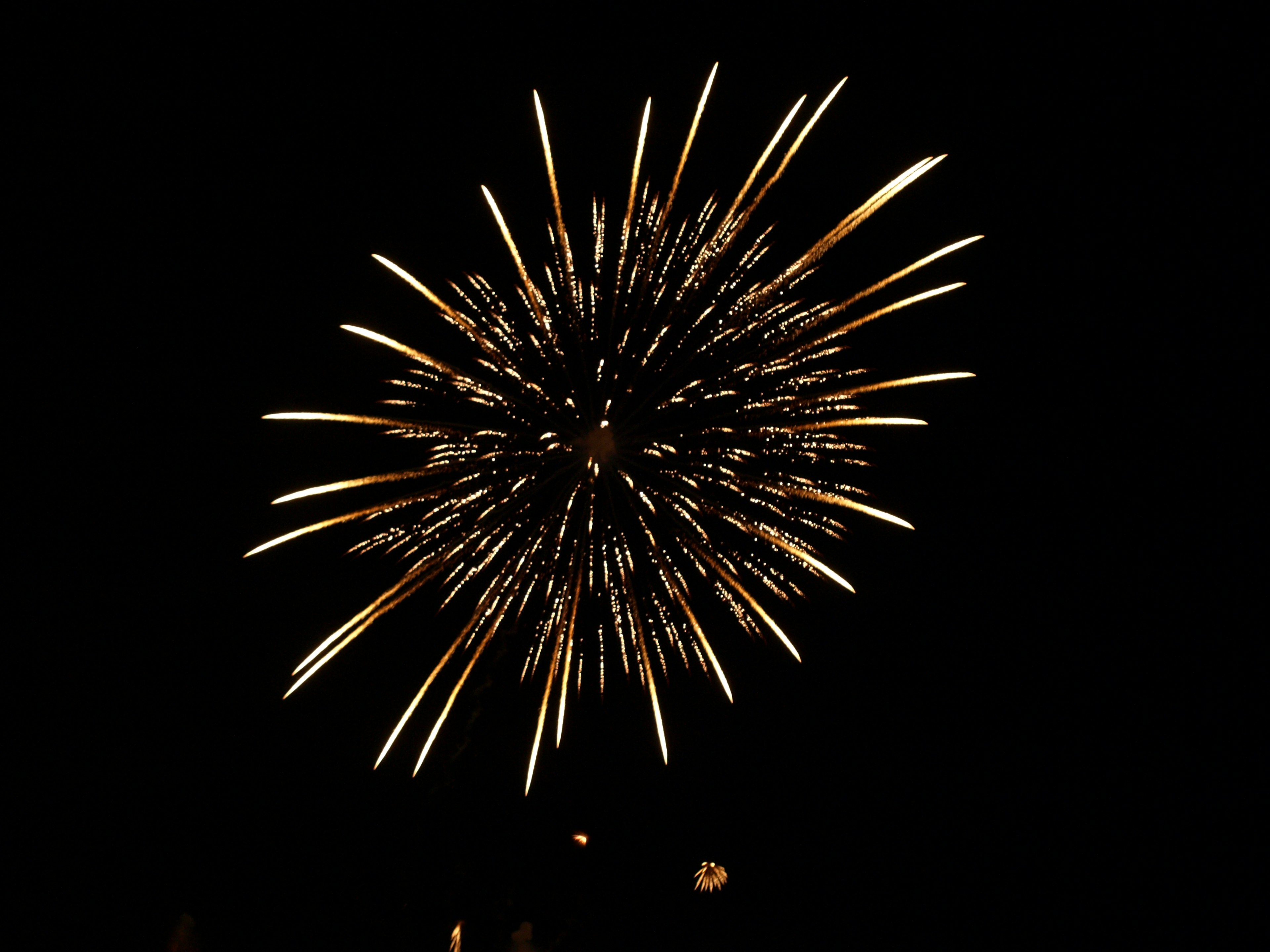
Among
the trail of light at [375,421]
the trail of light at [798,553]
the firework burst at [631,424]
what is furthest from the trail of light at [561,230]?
the trail of light at [798,553]

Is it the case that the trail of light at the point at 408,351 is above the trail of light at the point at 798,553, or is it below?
above

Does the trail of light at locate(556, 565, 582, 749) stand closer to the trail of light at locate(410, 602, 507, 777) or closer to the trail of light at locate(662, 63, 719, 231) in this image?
the trail of light at locate(410, 602, 507, 777)

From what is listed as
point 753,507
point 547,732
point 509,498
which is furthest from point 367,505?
point 753,507

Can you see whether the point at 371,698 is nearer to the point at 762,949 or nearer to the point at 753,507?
the point at 753,507

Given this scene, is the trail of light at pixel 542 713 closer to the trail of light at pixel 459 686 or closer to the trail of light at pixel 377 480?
the trail of light at pixel 459 686

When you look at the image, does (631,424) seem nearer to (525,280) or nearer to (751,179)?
(525,280)

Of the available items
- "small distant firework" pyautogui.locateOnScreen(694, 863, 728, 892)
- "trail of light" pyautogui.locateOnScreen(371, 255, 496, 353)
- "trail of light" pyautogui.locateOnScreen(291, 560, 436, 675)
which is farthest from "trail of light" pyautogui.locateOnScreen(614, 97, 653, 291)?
"small distant firework" pyautogui.locateOnScreen(694, 863, 728, 892)

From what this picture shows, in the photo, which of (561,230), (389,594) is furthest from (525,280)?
(389,594)
